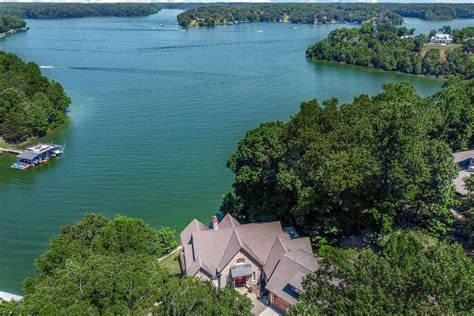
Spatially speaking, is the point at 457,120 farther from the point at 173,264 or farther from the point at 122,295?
the point at 122,295

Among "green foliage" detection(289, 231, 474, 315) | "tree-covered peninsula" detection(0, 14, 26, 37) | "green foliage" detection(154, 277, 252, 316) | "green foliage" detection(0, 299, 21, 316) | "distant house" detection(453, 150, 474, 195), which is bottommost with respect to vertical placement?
"distant house" detection(453, 150, 474, 195)

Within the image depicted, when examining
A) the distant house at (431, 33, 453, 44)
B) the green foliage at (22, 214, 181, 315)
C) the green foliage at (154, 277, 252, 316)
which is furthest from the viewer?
the distant house at (431, 33, 453, 44)

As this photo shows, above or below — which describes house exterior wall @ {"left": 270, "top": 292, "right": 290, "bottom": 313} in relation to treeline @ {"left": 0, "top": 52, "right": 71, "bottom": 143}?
below

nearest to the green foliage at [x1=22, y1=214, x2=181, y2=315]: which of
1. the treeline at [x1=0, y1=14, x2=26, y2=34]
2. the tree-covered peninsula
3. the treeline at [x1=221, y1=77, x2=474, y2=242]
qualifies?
the treeline at [x1=221, y1=77, x2=474, y2=242]

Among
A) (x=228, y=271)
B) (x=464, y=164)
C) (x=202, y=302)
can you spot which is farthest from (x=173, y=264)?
(x=464, y=164)

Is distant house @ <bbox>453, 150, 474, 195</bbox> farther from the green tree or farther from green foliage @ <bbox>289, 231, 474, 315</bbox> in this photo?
green foliage @ <bbox>289, 231, 474, 315</bbox>

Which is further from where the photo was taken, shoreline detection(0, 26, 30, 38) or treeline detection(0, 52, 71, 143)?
shoreline detection(0, 26, 30, 38)

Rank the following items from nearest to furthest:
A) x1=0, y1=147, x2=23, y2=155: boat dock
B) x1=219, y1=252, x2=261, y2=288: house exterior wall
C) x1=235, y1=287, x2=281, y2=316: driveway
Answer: x1=235, y1=287, x2=281, y2=316: driveway
x1=219, y1=252, x2=261, y2=288: house exterior wall
x1=0, y1=147, x2=23, y2=155: boat dock

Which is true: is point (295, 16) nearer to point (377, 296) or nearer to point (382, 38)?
point (382, 38)
